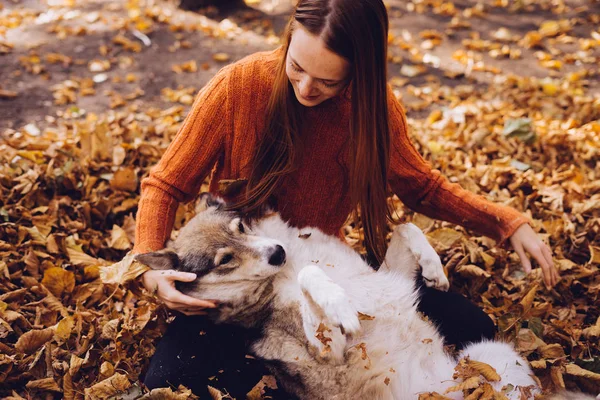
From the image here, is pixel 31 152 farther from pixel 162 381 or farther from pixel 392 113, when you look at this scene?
pixel 392 113

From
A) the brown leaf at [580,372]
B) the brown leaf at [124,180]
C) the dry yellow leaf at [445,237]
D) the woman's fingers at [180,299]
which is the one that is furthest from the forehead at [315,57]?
the brown leaf at [124,180]

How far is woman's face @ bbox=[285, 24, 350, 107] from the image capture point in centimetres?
248

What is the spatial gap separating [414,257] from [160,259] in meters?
1.53

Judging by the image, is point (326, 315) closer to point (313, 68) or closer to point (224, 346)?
point (224, 346)

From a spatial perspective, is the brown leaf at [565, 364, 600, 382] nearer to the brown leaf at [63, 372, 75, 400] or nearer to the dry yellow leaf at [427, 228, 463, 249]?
the dry yellow leaf at [427, 228, 463, 249]

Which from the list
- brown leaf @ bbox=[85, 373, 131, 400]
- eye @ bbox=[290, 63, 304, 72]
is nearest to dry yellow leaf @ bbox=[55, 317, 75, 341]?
brown leaf @ bbox=[85, 373, 131, 400]

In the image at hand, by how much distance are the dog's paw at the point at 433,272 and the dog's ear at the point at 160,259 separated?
149 cm

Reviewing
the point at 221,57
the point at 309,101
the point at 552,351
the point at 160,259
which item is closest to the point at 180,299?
the point at 160,259

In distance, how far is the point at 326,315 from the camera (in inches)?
93.3

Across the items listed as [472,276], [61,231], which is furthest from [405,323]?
[61,231]

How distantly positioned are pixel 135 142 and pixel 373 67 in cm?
309

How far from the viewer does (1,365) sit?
2.79 metres

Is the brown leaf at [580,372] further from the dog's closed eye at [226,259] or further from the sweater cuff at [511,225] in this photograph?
the dog's closed eye at [226,259]

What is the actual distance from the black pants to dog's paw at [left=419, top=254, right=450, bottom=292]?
10 cm
